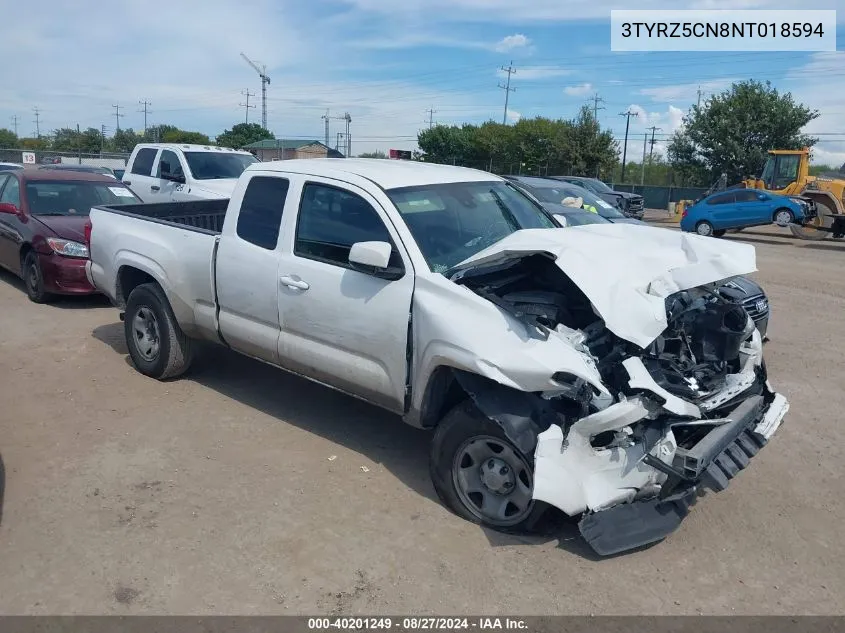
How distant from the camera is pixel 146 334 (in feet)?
20.7

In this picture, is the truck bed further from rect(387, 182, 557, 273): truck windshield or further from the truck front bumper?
the truck front bumper

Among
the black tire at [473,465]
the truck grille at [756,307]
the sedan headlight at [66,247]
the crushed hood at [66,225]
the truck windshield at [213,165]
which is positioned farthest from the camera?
the truck windshield at [213,165]

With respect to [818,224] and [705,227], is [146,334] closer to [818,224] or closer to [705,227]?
[705,227]

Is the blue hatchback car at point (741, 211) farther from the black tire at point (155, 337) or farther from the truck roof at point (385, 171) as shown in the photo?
the black tire at point (155, 337)

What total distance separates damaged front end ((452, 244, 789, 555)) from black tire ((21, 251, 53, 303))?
7.19 metres

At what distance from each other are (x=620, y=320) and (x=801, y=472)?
7.50 ft

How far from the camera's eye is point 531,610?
3314 millimetres

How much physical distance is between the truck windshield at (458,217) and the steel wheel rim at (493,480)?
3.58 feet

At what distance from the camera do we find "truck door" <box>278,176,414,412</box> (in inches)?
167

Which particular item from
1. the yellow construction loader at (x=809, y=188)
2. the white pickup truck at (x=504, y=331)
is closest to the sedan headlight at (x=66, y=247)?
the white pickup truck at (x=504, y=331)

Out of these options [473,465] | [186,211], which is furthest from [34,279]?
[473,465]

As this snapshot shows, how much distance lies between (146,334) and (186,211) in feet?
5.37

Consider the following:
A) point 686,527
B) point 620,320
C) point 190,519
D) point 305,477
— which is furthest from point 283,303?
point 686,527

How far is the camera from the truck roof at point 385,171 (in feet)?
15.5
